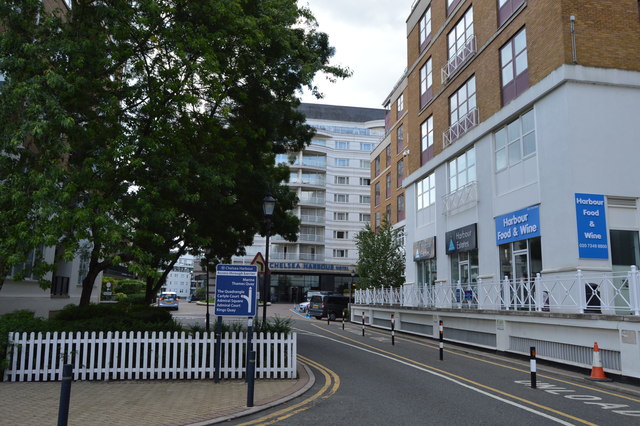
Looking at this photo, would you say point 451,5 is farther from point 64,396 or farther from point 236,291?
point 64,396

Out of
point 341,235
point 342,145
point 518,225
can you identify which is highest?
point 342,145

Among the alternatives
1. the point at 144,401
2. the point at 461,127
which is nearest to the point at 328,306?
the point at 461,127

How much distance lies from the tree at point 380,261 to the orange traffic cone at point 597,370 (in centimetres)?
2152

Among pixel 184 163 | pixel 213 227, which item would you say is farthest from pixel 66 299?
pixel 184 163

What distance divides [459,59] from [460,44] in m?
0.79

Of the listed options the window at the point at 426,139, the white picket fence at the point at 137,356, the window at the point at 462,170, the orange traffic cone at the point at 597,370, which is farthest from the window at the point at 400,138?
the white picket fence at the point at 137,356

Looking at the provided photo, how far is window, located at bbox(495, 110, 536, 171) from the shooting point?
58.5 feet

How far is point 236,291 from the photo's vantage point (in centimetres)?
1012

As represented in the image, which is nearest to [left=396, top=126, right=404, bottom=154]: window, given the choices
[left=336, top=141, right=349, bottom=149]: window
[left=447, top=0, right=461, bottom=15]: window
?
[left=447, top=0, right=461, bottom=15]: window

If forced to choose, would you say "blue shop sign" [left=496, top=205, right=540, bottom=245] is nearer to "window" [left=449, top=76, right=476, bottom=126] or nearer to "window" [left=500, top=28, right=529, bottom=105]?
"window" [left=500, top=28, right=529, bottom=105]

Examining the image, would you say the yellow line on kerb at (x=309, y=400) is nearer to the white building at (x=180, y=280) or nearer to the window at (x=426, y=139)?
the window at (x=426, y=139)

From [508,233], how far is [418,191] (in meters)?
10.5

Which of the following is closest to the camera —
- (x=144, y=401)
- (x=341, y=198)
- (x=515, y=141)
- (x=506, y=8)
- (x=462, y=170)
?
(x=144, y=401)

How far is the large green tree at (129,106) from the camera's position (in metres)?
10.2
